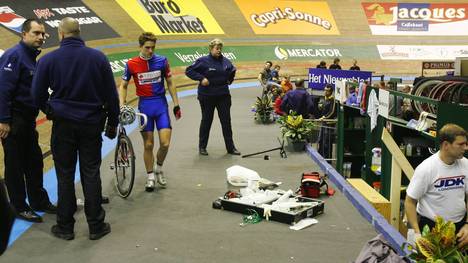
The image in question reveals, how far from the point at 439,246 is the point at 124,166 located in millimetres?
3805

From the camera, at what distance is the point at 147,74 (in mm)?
6523

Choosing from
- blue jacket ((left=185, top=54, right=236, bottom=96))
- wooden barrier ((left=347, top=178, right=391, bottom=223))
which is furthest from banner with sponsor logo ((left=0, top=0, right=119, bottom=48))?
wooden barrier ((left=347, top=178, right=391, bottom=223))

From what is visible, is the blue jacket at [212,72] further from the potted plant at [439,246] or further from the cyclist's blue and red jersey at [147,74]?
the potted plant at [439,246]

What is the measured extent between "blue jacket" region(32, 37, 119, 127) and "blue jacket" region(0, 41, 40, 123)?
0.38 m

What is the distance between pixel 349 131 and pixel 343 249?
157 inches

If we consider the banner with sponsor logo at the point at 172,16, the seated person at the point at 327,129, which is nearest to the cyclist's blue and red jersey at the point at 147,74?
the seated person at the point at 327,129

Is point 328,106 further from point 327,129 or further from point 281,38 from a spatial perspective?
point 281,38

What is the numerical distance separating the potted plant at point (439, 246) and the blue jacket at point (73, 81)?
2902 mm

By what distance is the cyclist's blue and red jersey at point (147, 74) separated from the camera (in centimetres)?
652

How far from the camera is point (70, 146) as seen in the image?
15.9ft

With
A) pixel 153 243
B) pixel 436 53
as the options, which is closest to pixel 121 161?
pixel 153 243

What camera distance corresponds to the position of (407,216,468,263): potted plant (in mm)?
3375

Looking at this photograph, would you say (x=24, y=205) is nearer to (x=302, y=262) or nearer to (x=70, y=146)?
(x=70, y=146)

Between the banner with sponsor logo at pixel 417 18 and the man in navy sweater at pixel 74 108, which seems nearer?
the man in navy sweater at pixel 74 108
